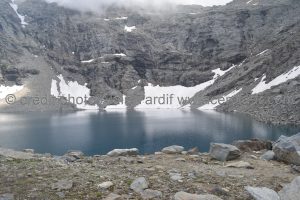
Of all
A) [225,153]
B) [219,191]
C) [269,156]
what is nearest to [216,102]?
[269,156]

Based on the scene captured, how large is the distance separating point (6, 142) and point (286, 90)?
91306 mm

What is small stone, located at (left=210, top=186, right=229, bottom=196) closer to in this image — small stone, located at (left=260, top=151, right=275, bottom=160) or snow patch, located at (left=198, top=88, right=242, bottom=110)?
small stone, located at (left=260, top=151, right=275, bottom=160)

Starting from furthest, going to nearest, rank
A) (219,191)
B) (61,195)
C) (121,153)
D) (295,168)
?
(121,153) → (295,168) → (219,191) → (61,195)

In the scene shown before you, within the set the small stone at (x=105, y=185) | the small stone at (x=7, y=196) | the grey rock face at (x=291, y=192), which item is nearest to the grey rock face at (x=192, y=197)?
the grey rock face at (x=291, y=192)

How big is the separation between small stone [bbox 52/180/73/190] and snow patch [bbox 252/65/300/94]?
142849mm

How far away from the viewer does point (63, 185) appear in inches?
408

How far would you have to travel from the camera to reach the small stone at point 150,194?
9.85 meters

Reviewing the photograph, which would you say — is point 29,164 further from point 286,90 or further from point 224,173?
point 286,90

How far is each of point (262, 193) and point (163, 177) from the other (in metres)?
2.93

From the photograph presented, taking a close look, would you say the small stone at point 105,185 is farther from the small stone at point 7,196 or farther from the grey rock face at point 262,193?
the grey rock face at point 262,193

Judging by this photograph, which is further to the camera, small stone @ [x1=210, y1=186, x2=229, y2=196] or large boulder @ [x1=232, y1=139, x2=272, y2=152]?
large boulder @ [x1=232, y1=139, x2=272, y2=152]

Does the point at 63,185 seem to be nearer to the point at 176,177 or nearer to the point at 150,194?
the point at 150,194

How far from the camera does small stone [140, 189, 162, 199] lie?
32.3 feet

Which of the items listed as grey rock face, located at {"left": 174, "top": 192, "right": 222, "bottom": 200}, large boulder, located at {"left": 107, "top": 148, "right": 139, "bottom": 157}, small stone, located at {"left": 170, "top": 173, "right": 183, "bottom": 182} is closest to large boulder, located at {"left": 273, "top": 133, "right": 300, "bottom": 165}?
small stone, located at {"left": 170, "top": 173, "right": 183, "bottom": 182}
